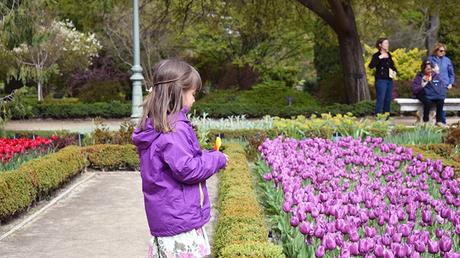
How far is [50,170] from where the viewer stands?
8.71 meters

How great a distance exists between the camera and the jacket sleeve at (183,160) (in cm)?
347

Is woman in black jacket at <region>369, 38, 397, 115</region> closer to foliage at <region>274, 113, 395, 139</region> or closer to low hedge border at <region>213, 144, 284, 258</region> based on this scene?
foliage at <region>274, 113, 395, 139</region>

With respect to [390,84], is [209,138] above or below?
below

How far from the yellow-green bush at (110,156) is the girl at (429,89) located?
6948mm

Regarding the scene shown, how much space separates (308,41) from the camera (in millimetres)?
30016

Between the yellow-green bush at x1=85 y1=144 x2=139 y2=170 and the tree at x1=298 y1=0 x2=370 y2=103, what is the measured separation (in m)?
10.4

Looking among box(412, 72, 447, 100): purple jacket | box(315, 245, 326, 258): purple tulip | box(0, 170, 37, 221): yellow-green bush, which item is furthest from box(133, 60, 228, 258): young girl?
box(412, 72, 447, 100): purple jacket

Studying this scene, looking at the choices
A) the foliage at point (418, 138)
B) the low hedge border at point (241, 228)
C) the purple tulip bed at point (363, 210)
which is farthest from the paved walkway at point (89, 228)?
the foliage at point (418, 138)

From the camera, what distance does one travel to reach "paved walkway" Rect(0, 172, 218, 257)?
5.99m

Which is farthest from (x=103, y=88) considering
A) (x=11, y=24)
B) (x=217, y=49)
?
(x=11, y=24)

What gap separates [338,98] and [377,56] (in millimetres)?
10438

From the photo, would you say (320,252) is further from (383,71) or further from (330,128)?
(383,71)

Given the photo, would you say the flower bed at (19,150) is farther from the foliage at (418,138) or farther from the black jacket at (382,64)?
the black jacket at (382,64)

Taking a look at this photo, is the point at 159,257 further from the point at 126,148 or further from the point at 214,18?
the point at 214,18
